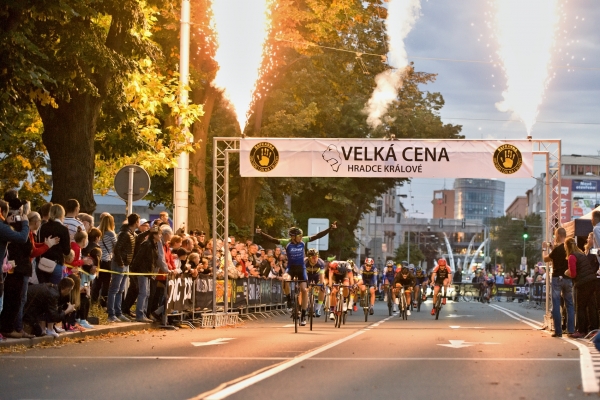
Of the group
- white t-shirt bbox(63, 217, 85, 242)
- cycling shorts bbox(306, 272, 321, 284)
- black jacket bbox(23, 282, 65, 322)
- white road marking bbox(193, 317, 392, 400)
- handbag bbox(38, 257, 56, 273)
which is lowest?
white road marking bbox(193, 317, 392, 400)

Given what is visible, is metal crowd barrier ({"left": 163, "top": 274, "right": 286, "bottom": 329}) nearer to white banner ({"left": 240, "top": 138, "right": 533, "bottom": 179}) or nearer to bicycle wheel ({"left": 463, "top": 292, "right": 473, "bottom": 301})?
white banner ({"left": 240, "top": 138, "right": 533, "bottom": 179})

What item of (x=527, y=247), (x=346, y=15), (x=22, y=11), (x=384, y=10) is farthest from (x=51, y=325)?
(x=527, y=247)

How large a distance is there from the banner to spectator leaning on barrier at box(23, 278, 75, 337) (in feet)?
16.4

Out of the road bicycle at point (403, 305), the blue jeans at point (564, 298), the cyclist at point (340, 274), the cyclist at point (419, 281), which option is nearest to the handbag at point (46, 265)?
the blue jeans at point (564, 298)

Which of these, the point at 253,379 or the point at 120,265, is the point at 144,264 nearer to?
the point at 120,265

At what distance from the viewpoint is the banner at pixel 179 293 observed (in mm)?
22125

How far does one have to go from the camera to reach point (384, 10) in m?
41.2

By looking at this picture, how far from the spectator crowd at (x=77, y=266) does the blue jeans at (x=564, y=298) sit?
727 cm

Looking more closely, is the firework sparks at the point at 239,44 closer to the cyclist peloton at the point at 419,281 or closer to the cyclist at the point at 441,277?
the cyclist at the point at 441,277

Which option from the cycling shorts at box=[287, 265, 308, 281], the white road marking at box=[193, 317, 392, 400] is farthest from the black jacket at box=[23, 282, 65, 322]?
the cycling shorts at box=[287, 265, 308, 281]

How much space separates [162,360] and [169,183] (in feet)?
73.3

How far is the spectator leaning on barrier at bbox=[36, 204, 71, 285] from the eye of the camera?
667 inches

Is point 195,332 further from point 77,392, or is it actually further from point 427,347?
point 77,392

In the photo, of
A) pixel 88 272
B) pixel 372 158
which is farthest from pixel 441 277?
pixel 88 272
